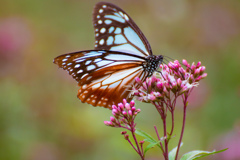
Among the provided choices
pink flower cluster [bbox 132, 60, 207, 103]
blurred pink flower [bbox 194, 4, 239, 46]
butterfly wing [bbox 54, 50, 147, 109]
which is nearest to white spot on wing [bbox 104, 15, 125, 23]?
butterfly wing [bbox 54, 50, 147, 109]

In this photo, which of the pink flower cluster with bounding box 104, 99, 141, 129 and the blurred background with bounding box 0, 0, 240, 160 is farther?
the blurred background with bounding box 0, 0, 240, 160

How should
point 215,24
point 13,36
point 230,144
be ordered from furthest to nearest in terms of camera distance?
point 215,24 < point 13,36 < point 230,144

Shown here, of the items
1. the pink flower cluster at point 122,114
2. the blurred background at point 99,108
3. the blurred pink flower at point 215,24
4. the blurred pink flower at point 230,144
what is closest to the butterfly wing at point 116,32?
the pink flower cluster at point 122,114

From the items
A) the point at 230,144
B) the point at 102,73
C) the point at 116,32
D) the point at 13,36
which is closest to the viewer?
the point at 116,32

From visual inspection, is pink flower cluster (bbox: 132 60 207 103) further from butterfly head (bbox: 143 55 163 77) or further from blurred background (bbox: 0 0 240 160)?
blurred background (bbox: 0 0 240 160)

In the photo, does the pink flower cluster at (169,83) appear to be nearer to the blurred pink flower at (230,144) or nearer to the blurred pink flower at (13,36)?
the blurred pink flower at (230,144)

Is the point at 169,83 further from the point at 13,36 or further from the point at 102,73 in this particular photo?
the point at 13,36

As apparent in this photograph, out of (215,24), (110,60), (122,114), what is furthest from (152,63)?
(215,24)
